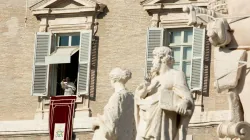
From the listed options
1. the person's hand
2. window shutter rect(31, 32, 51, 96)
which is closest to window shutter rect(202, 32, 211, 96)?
window shutter rect(31, 32, 51, 96)

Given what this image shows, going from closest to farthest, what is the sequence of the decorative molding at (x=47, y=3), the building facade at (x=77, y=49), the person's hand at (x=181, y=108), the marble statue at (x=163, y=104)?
1. the person's hand at (x=181, y=108)
2. the marble statue at (x=163, y=104)
3. the building facade at (x=77, y=49)
4. the decorative molding at (x=47, y=3)

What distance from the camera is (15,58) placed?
42.9 m

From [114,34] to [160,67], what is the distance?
22.2 m

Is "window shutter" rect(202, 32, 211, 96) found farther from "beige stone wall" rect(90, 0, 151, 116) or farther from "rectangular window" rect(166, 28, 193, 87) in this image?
"beige stone wall" rect(90, 0, 151, 116)

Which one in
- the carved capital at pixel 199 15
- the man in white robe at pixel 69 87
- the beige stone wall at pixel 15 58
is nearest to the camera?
the carved capital at pixel 199 15

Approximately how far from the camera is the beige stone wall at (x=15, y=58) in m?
42.5

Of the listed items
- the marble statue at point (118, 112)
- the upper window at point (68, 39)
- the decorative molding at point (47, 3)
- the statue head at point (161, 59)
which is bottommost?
the marble statue at point (118, 112)

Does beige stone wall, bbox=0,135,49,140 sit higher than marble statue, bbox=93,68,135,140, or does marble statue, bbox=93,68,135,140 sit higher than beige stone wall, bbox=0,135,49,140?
marble statue, bbox=93,68,135,140

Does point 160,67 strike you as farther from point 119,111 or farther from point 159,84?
point 119,111

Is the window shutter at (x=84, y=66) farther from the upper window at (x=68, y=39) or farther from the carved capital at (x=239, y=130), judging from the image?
the carved capital at (x=239, y=130)

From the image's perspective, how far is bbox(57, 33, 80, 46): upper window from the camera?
42.1 m

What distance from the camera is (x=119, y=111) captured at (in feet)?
70.6

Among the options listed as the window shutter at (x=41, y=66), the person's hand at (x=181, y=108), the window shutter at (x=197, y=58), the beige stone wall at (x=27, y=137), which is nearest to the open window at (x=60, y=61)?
the window shutter at (x=41, y=66)

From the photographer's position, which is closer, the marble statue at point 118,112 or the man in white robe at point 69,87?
the marble statue at point 118,112
